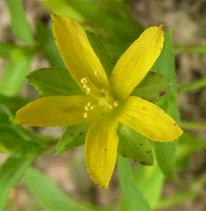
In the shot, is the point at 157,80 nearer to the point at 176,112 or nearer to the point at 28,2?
the point at 176,112

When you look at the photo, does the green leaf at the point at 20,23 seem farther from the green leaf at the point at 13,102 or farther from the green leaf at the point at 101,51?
the green leaf at the point at 101,51

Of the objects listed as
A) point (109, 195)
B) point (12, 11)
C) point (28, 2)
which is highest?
point (12, 11)

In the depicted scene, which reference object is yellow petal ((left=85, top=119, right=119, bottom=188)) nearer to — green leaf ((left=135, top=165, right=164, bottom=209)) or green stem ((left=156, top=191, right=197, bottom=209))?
green leaf ((left=135, top=165, right=164, bottom=209))

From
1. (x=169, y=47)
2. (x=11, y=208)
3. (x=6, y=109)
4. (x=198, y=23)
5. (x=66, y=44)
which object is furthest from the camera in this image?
(x=11, y=208)

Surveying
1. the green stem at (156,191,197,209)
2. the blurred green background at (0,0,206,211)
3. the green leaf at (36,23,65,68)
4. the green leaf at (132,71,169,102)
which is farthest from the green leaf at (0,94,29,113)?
the green stem at (156,191,197,209)

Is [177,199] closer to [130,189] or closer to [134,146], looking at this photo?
[130,189]

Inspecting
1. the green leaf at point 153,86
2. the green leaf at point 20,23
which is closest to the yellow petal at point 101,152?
the green leaf at point 153,86

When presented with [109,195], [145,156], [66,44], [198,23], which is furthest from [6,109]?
[109,195]

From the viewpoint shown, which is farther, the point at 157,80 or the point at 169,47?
the point at 169,47
